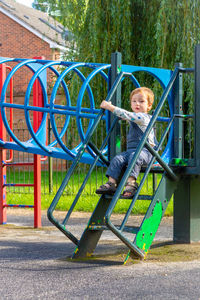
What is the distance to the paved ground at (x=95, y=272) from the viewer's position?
13.5 ft

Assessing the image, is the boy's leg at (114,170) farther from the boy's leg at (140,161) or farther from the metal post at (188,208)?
the metal post at (188,208)

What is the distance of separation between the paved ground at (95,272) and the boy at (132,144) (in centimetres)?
68

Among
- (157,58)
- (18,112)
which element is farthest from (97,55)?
(18,112)

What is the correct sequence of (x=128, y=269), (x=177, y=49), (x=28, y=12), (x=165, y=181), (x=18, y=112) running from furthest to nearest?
(x=28, y=12), (x=18, y=112), (x=177, y=49), (x=165, y=181), (x=128, y=269)

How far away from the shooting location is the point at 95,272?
4.84 m

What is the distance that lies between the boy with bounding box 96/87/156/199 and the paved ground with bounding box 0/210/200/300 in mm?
682

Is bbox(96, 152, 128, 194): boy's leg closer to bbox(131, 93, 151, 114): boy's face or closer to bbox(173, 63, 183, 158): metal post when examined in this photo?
bbox(131, 93, 151, 114): boy's face

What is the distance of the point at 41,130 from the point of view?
821 centimetres

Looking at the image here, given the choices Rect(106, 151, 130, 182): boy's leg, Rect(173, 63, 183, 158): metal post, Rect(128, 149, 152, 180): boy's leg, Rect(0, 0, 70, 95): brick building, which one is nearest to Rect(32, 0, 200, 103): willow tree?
Rect(173, 63, 183, 158): metal post

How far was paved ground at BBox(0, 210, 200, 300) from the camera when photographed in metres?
4.12

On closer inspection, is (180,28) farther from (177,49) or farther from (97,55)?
(97,55)

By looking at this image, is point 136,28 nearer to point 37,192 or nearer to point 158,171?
point 37,192

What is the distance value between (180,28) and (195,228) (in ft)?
22.8

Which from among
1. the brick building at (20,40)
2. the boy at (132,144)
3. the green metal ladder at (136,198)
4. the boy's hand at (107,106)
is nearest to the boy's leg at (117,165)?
the boy at (132,144)
